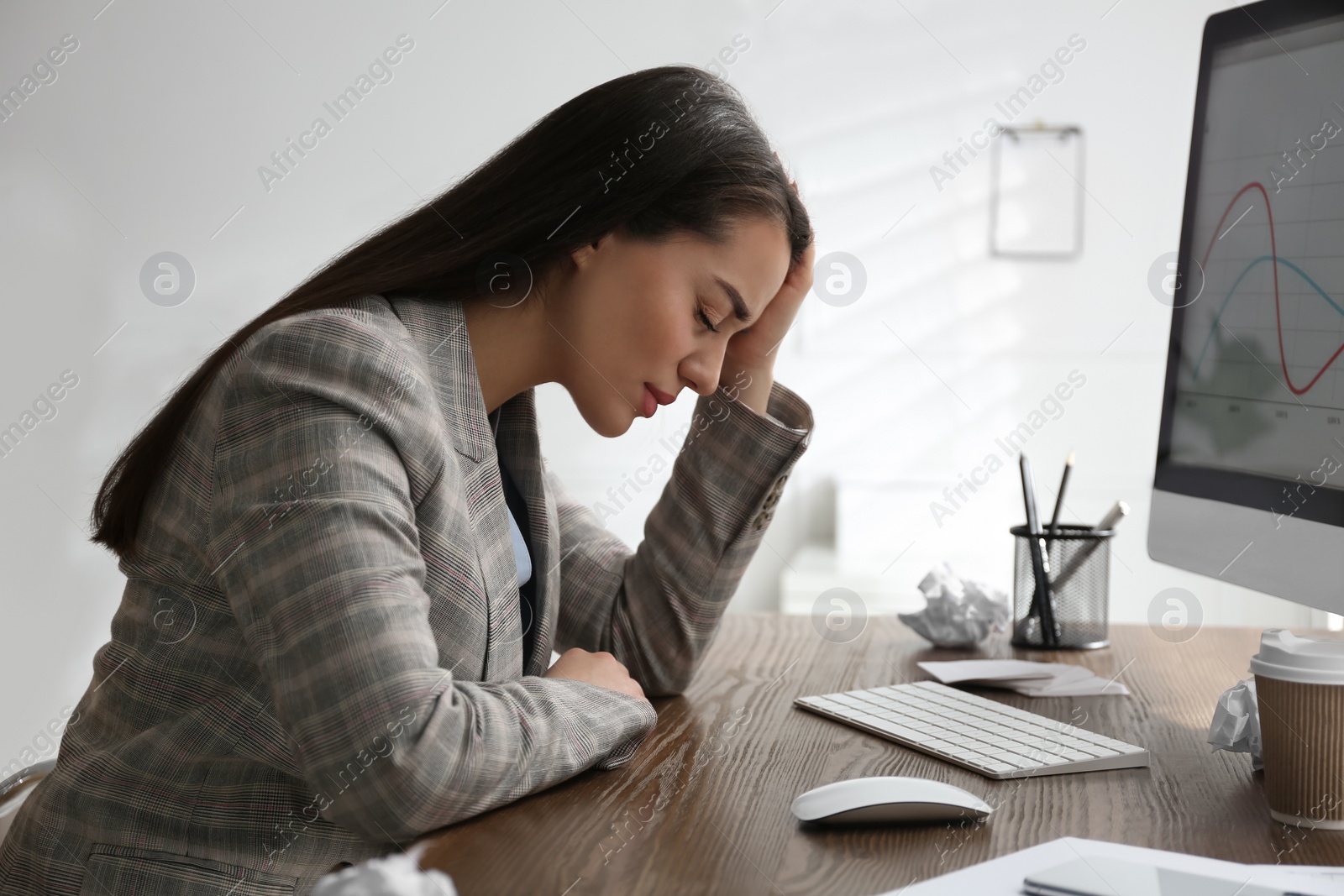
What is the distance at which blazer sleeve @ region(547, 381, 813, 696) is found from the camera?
1108 mm

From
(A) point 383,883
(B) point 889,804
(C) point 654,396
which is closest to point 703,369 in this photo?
(C) point 654,396

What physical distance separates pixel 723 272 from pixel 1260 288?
494 millimetres

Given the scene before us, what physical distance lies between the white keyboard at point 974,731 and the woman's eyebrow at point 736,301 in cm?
38

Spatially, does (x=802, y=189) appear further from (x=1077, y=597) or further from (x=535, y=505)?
(x=535, y=505)

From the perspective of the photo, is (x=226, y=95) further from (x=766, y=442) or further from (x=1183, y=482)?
(x=1183, y=482)

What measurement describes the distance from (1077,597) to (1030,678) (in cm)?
24

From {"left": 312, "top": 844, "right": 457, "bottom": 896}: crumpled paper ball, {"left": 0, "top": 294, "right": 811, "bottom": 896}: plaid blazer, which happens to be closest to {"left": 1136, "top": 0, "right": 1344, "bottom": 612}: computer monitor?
{"left": 0, "top": 294, "right": 811, "bottom": 896}: plaid blazer

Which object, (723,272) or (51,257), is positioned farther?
(51,257)

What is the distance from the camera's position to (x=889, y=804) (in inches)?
25.6

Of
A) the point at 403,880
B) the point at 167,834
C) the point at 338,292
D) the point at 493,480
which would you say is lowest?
the point at 167,834

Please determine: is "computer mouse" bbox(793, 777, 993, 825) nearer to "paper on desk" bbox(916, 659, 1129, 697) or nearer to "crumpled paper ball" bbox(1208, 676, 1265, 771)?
"crumpled paper ball" bbox(1208, 676, 1265, 771)

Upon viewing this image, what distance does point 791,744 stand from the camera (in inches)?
33.9

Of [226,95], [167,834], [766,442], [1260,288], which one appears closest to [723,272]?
[766,442]

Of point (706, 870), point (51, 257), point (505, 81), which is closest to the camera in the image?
point (706, 870)
